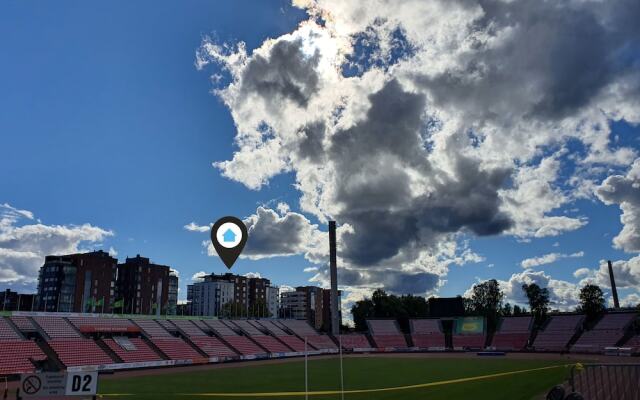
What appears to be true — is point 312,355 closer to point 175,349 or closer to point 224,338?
point 224,338

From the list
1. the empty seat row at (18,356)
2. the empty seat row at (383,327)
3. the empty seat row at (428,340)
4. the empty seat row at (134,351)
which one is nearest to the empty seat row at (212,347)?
the empty seat row at (134,351)

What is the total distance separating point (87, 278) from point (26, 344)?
83.7 metres

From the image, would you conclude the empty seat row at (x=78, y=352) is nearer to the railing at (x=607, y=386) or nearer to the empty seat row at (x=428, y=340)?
the railing at (x=607, y=386)

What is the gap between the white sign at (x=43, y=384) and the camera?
650 inches

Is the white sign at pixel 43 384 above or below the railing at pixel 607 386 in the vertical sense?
above

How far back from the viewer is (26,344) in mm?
55594

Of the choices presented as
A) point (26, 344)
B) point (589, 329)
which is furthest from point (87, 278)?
point (589, 329)

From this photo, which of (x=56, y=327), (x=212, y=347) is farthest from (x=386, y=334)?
(x=56, y=327)

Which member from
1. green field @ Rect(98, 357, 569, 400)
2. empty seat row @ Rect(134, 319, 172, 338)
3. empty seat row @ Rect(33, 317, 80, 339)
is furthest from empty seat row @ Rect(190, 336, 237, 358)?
green field @ Rect(98, 357, 569, 400)

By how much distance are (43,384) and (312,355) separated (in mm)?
77921

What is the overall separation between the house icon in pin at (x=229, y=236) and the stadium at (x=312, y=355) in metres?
4.77

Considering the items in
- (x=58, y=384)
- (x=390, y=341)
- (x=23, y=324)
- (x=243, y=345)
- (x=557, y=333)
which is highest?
(x=23, y=324)

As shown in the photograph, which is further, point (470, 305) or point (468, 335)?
point (470, 305)

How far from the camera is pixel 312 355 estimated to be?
297ft
